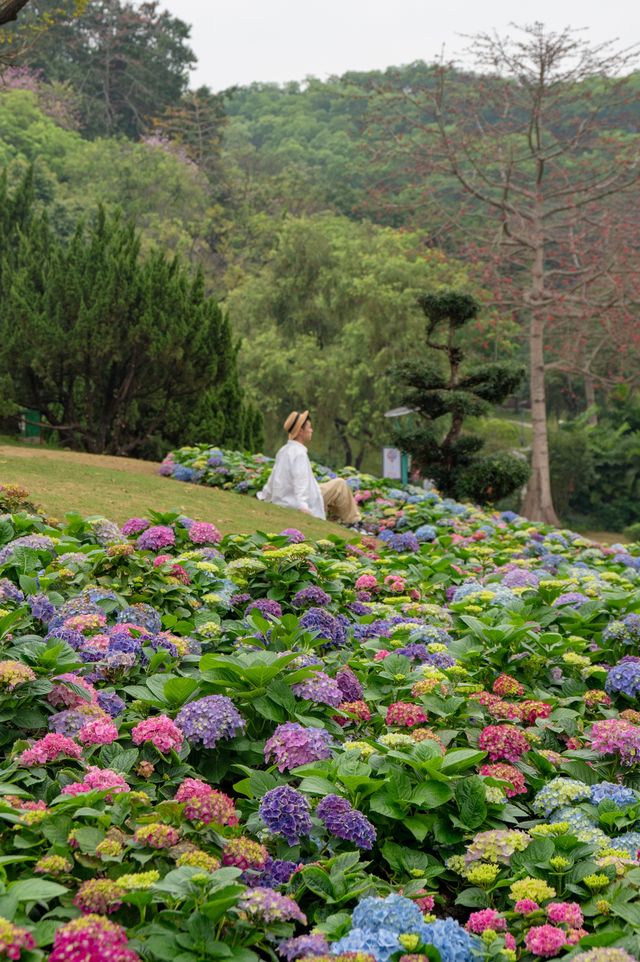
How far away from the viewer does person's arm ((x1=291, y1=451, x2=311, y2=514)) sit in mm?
7863

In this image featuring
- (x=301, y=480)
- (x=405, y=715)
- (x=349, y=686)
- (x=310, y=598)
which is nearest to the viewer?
(x=405, y=715)

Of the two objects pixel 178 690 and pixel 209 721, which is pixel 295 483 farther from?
pixel 209 721

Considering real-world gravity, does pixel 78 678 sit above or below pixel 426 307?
below

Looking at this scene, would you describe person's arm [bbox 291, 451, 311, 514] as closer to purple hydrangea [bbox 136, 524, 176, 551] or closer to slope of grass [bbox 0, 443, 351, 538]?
slope of grass [bbox 0, 443, 351, 538]

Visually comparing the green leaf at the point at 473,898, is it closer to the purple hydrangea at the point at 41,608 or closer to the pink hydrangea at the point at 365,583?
the purple hydrangea at the point at 41,608

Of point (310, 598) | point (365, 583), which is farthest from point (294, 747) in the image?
point (365, 583)

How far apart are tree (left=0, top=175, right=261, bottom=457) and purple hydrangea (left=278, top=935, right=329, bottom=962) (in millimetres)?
9570

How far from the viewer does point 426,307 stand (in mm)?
13195

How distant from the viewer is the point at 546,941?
1.82 meters

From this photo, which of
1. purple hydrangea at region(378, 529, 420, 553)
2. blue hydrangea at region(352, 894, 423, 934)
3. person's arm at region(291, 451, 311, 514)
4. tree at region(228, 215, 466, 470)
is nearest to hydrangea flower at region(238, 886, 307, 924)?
blue hydrangea at region(352, 894, 423, 934)

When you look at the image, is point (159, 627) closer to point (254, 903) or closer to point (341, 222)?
point (254, 903)

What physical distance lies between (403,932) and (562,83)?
701 inches

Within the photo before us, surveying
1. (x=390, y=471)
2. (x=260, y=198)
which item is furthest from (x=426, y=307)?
(x=260, y=198)

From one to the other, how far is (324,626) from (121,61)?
136 feet
